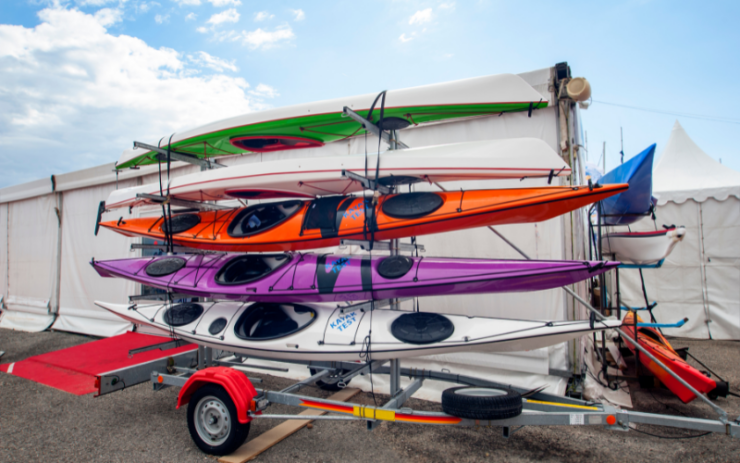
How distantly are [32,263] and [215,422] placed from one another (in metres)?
8.89

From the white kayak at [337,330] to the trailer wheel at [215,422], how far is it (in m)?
0.44

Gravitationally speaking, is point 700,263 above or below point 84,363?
above

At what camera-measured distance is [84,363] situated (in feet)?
17.6

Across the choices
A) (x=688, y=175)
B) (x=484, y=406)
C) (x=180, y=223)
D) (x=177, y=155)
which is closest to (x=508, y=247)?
(x=484, y=406)

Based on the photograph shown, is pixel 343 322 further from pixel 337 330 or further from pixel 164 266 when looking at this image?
pixel 164 266

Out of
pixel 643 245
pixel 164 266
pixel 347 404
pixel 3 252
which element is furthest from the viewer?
pixel 3 252

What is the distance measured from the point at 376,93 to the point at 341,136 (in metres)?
1.09

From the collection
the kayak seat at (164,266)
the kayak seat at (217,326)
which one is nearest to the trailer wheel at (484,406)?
the kayak seat at (217,326)

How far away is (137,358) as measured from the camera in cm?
516

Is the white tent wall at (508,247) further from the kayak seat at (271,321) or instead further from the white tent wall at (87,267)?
the white tent wall at (87,267)

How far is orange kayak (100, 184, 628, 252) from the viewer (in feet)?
9.73

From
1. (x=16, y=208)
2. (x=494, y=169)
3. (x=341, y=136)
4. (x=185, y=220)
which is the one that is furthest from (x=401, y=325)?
(x=16, y=208)

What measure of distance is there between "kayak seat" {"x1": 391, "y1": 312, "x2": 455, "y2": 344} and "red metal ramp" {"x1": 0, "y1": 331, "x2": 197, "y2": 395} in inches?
110

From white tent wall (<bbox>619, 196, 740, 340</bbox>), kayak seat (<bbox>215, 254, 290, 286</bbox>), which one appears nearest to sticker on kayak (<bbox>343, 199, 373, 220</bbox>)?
kayak seat (<bbox>215, 254, 290, 286</bbox>)
